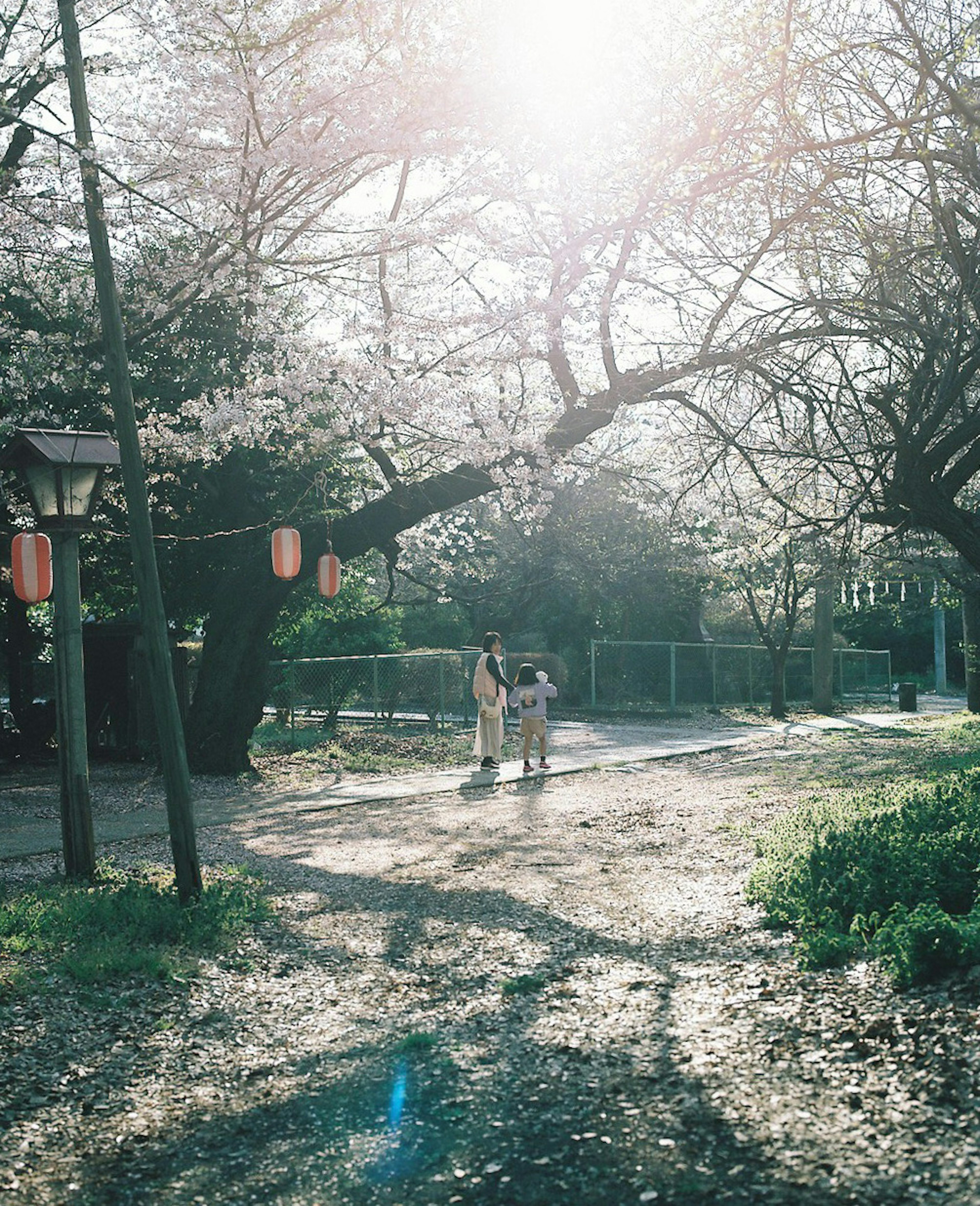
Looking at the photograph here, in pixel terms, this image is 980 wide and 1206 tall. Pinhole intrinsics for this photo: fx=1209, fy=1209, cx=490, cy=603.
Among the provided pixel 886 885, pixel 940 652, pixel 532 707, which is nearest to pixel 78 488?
pixel 886 885

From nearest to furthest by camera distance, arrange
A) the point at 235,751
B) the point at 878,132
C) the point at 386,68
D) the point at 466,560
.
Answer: the point at 878,132 → the point at 386,68 → the point at 235,751 → the point at 466,560

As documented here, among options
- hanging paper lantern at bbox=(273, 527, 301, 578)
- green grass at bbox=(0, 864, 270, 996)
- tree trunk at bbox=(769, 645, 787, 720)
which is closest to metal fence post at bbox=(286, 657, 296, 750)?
hanging paper lantern at bbox=(273, 527, 301, 578)

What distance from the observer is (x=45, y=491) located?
856 cm

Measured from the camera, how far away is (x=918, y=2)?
327 inches

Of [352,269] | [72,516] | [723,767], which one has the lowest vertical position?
[723,767]

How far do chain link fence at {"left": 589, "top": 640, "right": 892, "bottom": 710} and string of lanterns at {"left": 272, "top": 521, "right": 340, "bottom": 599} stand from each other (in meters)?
16.0

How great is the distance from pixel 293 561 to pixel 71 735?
6.00 m

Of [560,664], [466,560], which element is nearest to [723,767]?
[560,664]

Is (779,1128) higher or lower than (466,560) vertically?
lower

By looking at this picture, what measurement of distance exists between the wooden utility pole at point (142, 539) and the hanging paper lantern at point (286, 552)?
244 inches

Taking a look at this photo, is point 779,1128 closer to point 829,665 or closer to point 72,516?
point 72,516

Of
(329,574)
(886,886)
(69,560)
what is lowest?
(886,886)

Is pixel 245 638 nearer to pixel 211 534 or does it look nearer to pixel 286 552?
pixel 211 534

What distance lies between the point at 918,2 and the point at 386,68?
4.28 meters
